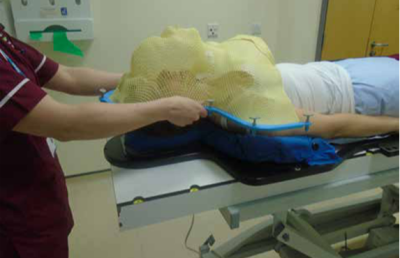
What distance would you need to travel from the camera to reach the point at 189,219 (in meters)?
2.11

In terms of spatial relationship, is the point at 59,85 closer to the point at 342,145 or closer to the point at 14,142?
the point at 14,142

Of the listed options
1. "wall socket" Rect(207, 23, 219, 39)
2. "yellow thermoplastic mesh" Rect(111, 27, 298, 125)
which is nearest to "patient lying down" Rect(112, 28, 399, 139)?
"yellow thermoplastic mesh" Rect(111, 27, 298, 125)

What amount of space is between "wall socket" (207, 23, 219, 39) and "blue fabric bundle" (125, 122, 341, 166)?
4.88 feet

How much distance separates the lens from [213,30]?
2.41 metres

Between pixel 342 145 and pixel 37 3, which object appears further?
pixel 37 3

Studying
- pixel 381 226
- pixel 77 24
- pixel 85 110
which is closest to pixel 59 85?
pixel 85 110

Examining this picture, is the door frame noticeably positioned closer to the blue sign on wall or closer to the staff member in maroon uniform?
the blue sign on wall

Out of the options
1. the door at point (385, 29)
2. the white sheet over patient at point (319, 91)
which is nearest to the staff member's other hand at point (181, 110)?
the white sheet over patient at point (319, 91)

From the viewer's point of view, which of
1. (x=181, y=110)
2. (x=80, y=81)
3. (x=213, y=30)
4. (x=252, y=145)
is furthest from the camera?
(x=213, y=30)

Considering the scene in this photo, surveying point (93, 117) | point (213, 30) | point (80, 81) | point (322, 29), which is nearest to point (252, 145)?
point (93, 117)

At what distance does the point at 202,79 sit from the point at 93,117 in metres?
0.36

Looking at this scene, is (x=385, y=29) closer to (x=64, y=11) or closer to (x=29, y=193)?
(x=64, y=11)

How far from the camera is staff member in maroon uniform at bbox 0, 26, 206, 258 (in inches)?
29.0

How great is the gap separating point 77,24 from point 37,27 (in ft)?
0.78
